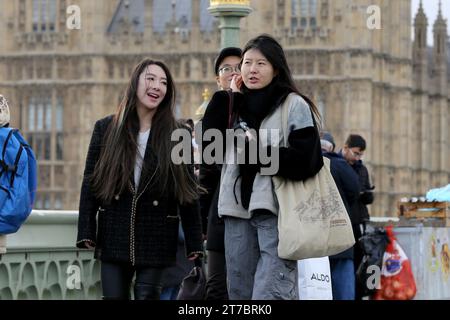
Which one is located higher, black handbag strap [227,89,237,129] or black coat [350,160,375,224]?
black handbag strap [227,89,237,129]

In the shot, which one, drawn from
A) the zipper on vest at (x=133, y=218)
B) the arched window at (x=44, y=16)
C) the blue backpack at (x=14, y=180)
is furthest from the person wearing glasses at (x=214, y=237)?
the arched window at (x=44, y=16)

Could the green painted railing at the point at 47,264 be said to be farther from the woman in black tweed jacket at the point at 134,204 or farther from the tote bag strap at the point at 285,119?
the tote bag strap at the point at 285,119

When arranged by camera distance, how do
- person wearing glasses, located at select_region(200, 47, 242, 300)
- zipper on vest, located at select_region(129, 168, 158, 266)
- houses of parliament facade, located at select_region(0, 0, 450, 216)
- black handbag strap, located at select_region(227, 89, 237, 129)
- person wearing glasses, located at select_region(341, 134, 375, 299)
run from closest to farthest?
black handbag strap, located at select_region(227, 89, 237, 129) < zipper on vest, located at select_region(129, 168, 158, 266) < person wearing glasses, located at select_region(200, 47, 242, 300) < person wearing glasses, located at select_region(341, 134, 375, 299) < houses of parliament facade, located at select_region(0, 0, 450, 216)

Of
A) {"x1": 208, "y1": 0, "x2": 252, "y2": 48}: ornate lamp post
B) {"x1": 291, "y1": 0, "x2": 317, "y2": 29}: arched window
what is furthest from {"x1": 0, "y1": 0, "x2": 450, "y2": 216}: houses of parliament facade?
{"x1": 208, "y1": 0, "x2": 252, "y2": 48}: ornate lamp post

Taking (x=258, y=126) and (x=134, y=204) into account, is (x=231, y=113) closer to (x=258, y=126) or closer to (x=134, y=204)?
(x=258, y=126)

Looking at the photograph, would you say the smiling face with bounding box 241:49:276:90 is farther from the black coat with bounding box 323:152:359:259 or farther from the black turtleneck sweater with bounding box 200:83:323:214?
the black coat with bounding box 323:152:359:259

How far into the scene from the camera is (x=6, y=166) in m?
9.55

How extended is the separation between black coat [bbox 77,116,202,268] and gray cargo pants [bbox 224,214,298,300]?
484 millimetres

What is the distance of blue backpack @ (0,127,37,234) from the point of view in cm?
941

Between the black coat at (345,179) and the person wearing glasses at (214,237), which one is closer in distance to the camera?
the person wearing glasses at (214,237)

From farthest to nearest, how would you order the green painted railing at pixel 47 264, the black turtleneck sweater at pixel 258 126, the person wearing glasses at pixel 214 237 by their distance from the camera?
the green painted railing at pixel 47 264 → the person wearing glasses at pixel 214 237 → the black turtleneck sweater at pixel 258 126

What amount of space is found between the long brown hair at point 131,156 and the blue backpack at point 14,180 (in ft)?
1.28

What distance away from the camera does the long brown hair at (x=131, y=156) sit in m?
9.43
